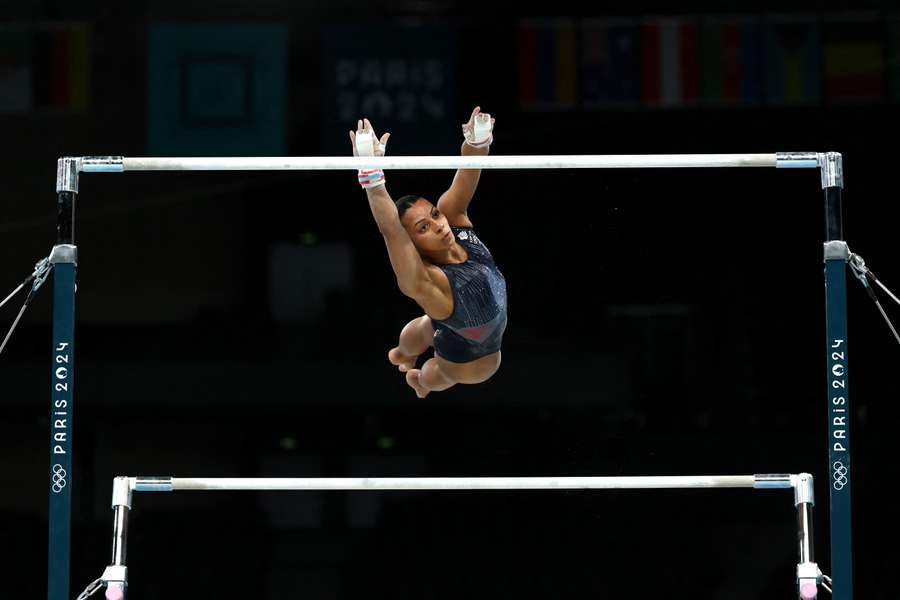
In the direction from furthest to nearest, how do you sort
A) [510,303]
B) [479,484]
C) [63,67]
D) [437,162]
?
[63,67] < [510,303] < [479,484] < [437,162]

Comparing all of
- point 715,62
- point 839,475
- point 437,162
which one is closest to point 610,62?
point 715,62

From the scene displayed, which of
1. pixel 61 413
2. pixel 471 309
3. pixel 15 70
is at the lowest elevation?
pixel 61 413

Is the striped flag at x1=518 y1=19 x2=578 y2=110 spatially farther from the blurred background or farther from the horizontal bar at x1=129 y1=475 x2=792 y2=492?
the horizontal bar at x1=129 y1=475 x2=792 y2=492

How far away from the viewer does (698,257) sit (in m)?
7.89

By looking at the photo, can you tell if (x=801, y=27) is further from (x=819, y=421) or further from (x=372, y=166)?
(x=372, y=166)

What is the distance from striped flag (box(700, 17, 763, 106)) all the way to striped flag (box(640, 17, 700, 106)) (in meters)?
0.06

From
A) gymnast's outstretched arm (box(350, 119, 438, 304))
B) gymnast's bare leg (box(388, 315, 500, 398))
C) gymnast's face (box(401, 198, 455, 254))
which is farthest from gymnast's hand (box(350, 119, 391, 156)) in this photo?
gymnast's bare leg (box(388, 315, 500, 398))

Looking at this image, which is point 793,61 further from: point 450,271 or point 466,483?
point 466,483

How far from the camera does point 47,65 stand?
800 cm

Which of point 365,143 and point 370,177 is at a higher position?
point 365,143

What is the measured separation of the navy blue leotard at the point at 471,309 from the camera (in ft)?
16.0

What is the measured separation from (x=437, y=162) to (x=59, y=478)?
176 centimetres

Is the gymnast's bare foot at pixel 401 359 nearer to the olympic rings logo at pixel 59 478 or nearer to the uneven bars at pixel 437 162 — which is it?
the uneven bars at pixel 437 162

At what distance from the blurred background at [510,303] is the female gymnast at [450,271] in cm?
269
